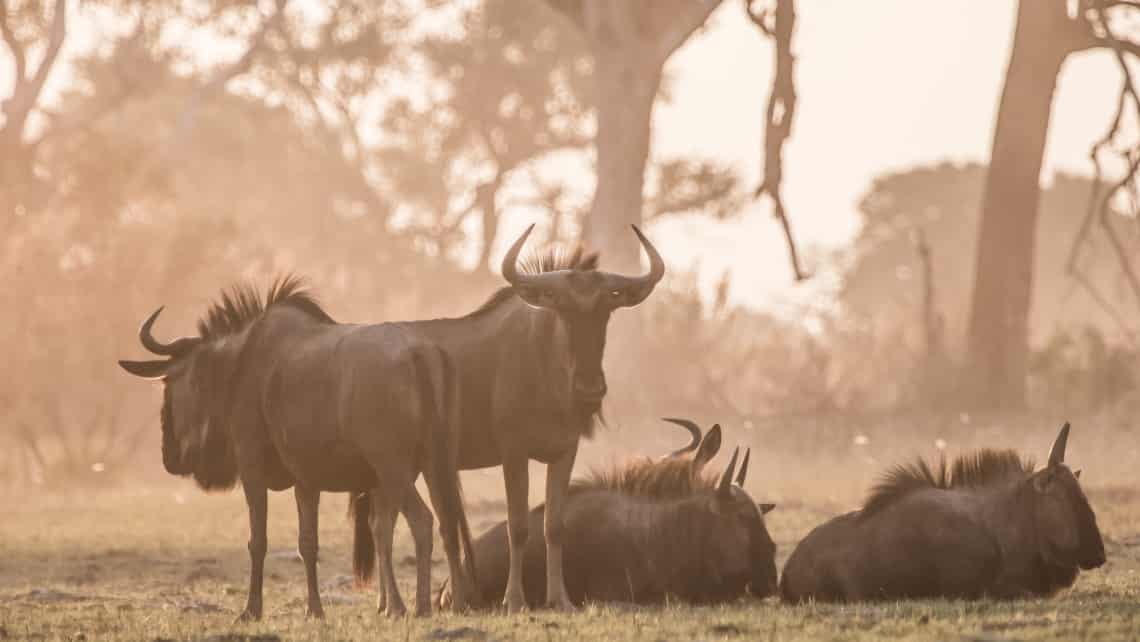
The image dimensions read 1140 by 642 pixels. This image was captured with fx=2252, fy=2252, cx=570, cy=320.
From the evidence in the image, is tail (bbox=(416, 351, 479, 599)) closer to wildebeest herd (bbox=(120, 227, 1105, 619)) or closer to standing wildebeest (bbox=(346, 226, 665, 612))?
wildebeest herd (bbox=(120, 227, 1105, 619))

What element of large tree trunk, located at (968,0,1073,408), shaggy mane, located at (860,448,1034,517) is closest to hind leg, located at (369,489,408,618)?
shaggy mane, located at (860,448,1034,517)

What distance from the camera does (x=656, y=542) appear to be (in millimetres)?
11305

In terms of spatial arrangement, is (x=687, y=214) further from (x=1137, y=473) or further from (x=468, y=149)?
(x=1137, y=473)

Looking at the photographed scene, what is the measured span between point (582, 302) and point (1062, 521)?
2540 millimetres

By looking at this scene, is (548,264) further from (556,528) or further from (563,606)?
(563,606)

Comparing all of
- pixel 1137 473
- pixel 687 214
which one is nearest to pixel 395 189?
pixel 687 214

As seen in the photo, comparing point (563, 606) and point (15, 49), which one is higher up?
point (15, 49)

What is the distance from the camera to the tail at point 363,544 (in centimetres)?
1236

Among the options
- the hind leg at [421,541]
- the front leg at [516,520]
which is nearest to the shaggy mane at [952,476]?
the front leg at [516,520]

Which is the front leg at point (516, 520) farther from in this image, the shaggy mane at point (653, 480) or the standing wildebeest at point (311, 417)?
the shaggy mane at point (653, 480)

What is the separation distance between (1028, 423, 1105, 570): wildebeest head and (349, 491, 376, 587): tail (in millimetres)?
3675

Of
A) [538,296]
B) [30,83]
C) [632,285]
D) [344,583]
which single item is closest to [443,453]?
[538,296]

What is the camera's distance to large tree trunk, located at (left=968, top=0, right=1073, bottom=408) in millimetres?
26750

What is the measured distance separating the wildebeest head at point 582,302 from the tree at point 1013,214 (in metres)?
16.3
